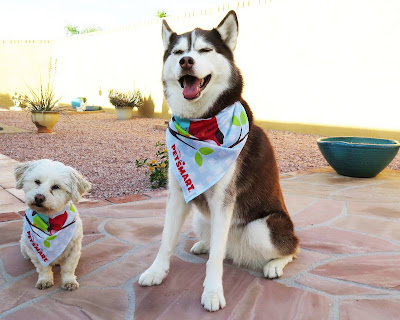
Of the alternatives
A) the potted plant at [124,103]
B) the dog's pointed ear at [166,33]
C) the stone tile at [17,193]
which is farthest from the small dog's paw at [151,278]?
the potted plant at [124,103]

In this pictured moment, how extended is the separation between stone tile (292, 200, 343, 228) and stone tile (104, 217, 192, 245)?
1.04 meters

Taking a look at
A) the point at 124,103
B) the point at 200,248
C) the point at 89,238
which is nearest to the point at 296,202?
the point at 200,248

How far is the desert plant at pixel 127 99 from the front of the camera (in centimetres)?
1275

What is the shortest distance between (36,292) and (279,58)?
Result: 9.33 meters

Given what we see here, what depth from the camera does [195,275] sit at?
233 cm

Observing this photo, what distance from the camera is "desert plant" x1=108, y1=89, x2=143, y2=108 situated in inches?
502

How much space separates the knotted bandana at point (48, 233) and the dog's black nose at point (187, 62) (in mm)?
1113

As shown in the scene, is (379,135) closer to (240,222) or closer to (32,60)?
(240,222)

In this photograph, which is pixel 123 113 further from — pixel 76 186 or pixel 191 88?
pixel 191 88

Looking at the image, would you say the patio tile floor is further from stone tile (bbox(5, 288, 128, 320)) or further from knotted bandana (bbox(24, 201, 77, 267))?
knotted bandana (bbox(24, 201, 77, 267))

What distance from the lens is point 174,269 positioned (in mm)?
2418

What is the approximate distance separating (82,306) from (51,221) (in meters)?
0.52

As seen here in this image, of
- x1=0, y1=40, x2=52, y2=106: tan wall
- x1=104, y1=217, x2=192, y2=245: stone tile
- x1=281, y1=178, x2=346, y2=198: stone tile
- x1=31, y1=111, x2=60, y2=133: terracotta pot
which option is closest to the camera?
x1=104, y1=217, x2=192, y2=245: stone tile

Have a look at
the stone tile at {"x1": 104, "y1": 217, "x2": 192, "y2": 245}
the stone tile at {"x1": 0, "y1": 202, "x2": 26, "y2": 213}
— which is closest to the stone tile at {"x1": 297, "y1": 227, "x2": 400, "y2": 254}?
the stone tile at {"x1": 104, "y1": 217, "x2": 192, "y2": 245}
